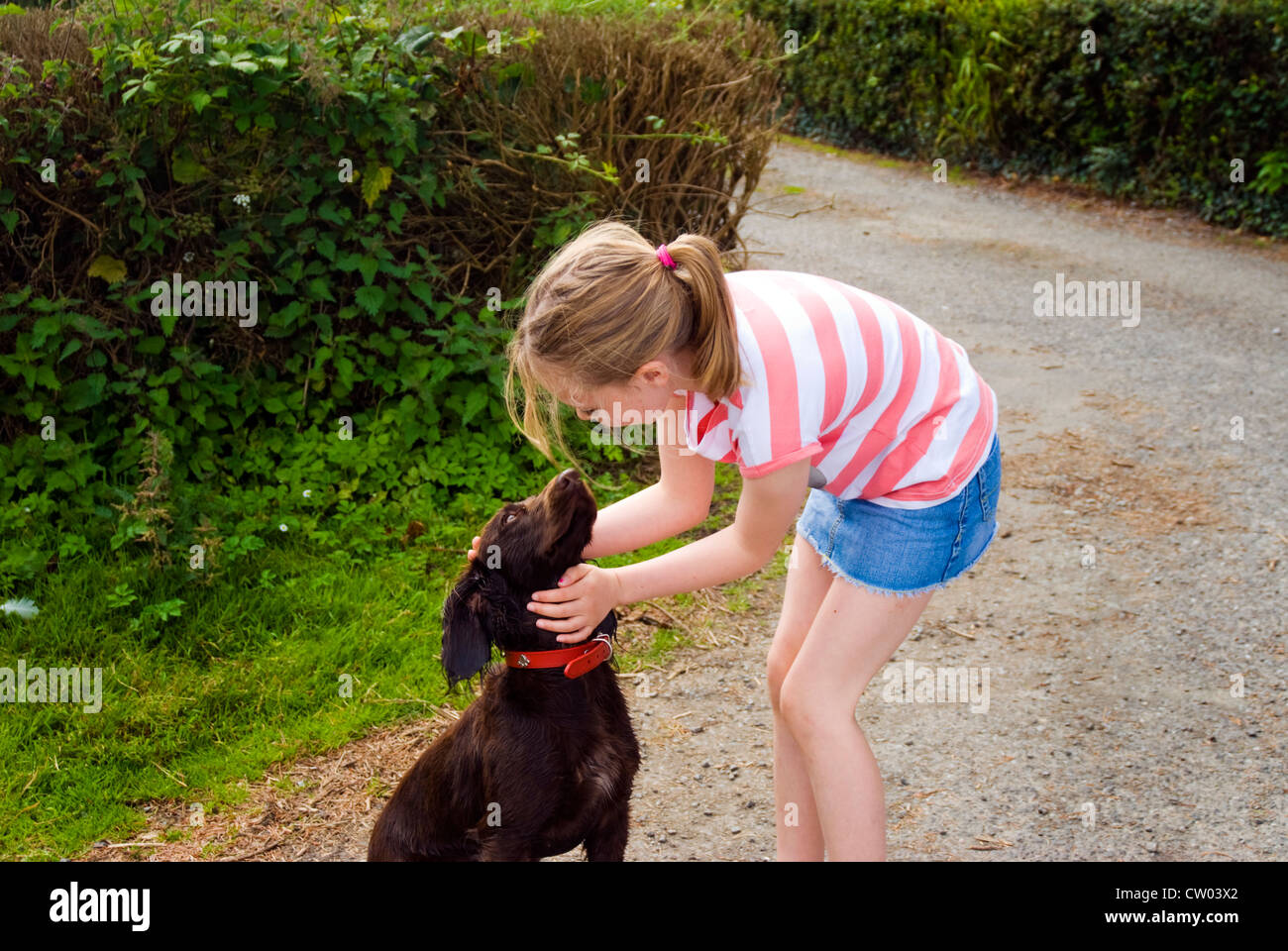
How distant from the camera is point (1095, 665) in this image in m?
4.71

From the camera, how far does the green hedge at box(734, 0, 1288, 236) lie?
35.6 feet

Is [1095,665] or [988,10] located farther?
[988,10]

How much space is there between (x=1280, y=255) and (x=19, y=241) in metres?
10.3

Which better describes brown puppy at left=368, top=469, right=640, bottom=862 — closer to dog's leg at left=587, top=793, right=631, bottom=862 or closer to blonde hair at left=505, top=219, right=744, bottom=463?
dog's leg at left=587, top=793, right=631, bottom=862

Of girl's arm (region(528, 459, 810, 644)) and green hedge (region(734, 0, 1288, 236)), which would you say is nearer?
girl's arm (region(528, 459, 810, 644))

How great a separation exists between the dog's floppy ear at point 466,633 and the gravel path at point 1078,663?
117cm

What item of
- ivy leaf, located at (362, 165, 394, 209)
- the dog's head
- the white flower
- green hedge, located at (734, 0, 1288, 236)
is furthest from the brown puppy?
green hedge, located at (734, 0, 1288, 236)

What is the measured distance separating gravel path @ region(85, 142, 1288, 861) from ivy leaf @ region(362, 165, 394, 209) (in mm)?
2518

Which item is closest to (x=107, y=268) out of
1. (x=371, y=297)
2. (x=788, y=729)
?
(x=371, y=297)

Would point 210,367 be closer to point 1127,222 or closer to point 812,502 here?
point 812,502

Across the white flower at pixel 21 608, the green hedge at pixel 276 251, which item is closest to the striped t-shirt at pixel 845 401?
the green hedge at pixel 276 251

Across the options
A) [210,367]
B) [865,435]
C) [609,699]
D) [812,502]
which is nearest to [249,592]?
[210,367]

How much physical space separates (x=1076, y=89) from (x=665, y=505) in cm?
1126

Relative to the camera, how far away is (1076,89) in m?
12.4
